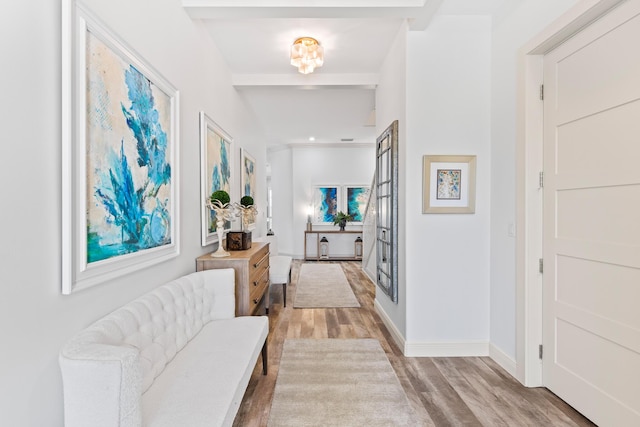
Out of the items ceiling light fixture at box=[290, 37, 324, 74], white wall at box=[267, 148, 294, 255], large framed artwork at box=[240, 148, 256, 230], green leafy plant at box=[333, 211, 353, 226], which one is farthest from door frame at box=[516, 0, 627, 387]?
white wall at box=[267, 148, 294, 255]

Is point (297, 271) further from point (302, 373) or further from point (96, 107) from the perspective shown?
point (96, 107)

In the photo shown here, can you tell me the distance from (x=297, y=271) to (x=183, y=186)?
4.27 m

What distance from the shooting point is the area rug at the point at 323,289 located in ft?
13.6

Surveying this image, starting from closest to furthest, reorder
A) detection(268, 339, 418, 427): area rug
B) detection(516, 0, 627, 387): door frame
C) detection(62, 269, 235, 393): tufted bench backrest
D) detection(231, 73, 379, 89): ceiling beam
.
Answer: detection(62, 269, 235, 393): tufted bench backrest, detection(268, 339, 418, 427): area rug, detection(516, 0, 627, 387): door frame, detection(231, 73, 379, 89): ceiling beam

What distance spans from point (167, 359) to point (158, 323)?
0.20 m

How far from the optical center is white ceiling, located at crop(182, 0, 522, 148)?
2.33 metres

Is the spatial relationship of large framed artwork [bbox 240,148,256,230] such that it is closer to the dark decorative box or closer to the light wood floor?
the dark decorative box

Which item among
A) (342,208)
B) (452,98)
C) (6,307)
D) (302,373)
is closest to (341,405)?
(302,373)

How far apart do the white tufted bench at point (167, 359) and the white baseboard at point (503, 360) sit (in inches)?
74.0

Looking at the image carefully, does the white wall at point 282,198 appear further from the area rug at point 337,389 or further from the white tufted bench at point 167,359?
the white tufted bench at point 167,359

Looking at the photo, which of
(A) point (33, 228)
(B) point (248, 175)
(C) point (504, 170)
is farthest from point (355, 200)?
(A) point (33, 228)

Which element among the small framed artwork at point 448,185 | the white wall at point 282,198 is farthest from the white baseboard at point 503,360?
the white wall at point 282,198

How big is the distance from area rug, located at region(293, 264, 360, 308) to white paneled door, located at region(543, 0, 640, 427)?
7.95 ft

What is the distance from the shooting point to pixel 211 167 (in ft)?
9.23
